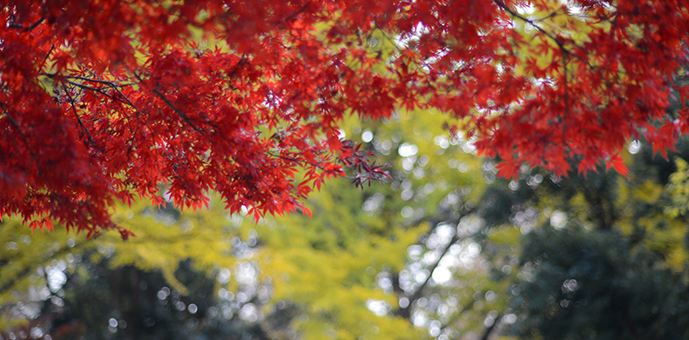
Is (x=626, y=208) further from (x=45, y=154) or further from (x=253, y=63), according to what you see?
(x=45, y=154)

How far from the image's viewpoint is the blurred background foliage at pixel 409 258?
19.9 ft

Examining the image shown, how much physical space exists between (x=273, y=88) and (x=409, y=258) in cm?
642

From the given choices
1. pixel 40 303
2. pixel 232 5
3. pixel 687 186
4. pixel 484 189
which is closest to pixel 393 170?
pixel 484 189

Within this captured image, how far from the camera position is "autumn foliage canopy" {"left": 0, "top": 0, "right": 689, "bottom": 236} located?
1787 millimetres

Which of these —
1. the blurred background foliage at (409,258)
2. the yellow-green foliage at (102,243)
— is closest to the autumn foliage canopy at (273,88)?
the blurred background foliage at (409,258)

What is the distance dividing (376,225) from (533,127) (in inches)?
248

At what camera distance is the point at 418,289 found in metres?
9.16

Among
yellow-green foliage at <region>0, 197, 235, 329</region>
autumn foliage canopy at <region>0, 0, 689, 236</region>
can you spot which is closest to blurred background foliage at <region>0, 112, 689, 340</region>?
yellow-green foliage at <region>0, 197, 235, 329</region>

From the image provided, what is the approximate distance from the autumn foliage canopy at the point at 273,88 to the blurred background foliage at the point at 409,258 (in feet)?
10.5

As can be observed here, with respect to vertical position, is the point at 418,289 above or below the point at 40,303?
below

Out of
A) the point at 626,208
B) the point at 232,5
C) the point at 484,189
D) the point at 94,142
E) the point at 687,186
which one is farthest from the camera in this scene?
the point at 484,189

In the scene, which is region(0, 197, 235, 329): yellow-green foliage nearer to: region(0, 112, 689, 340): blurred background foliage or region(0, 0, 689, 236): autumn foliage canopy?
region(0, 112, 689, 340): blurred background foliage

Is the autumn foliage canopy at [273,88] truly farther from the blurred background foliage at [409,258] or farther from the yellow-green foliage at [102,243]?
the yellow-green foliage at [102,243]

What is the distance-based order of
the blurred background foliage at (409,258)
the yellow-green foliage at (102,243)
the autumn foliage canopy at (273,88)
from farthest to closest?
the blurred background foliage at (409,258), the yellow-green foliage at (102,243), the autumn foliage canopy at (273,88)
